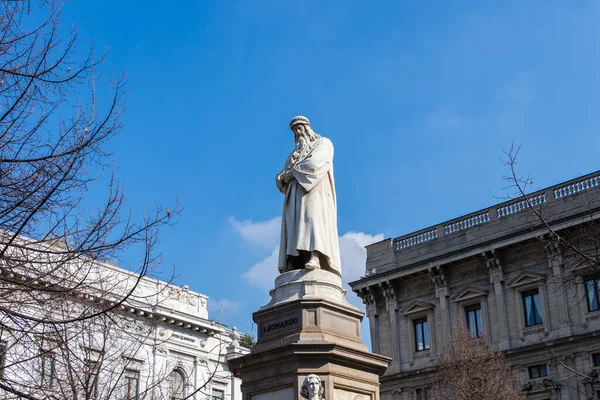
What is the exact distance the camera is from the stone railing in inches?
1400

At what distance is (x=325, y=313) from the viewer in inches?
417

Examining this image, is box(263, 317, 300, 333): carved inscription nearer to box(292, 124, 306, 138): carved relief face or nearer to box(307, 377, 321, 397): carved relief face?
box(307, 377, 321, 397): carved relief face

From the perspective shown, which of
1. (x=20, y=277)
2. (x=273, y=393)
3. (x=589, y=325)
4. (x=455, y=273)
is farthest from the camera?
(x=455, y=273)

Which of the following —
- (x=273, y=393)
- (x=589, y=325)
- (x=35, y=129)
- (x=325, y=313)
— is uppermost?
(x=589, y=325)

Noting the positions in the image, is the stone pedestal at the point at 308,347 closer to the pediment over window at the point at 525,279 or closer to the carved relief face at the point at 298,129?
the carved relief face at the point at 298,129

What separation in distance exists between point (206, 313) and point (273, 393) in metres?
35.7

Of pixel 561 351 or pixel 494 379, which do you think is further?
pixel 561 351

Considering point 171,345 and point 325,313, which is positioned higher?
Result: point 171,345

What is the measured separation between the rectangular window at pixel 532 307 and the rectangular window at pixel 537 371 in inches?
76.6

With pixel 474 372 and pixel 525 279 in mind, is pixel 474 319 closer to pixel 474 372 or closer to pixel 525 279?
pixel 525 279

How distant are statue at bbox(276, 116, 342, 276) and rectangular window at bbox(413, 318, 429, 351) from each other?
28383 mm

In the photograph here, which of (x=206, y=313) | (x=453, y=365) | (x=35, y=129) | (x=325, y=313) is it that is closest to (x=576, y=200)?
(x=453, y=365)

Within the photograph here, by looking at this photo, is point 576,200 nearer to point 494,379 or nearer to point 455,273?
point 455,273

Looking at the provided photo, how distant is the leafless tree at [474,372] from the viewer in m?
28.1
